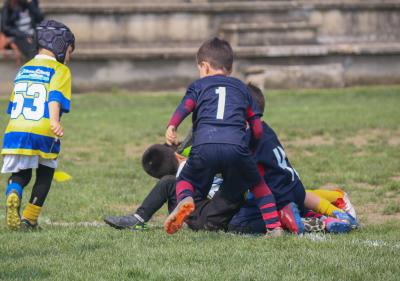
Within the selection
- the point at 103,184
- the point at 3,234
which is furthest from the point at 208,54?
the point at 103,184

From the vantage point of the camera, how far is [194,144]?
6.44m

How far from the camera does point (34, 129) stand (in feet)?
22.2

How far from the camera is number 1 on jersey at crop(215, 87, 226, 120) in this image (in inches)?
254

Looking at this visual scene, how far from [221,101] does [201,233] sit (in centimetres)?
89

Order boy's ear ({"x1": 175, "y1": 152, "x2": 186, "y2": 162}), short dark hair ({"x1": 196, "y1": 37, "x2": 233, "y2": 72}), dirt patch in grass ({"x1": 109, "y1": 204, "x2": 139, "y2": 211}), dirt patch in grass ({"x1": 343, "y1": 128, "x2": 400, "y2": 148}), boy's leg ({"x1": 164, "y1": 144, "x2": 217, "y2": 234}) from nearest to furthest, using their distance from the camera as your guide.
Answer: boy's leg ({"x1": 164, "y1": 144, "x2": 217, "y2": 234}), short dark hair ({"x1": 196, "y1": 37, "x2": 233, "y2": 72}), boy's ear ({"x1": 175, "y1": 152, "x2": 186, "y2": 162}), dirt patch in grass ({"x1": 109, "y1": 204, "x2": 139, "y2": 211}), dirt patch in grass ({"x1": 343, "y1": 128, "x2": 400, "y2": 148})

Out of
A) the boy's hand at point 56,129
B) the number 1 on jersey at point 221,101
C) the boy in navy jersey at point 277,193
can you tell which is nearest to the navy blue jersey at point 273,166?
the boy in navy jersey at point 277,193

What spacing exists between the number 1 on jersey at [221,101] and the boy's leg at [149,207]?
714mm

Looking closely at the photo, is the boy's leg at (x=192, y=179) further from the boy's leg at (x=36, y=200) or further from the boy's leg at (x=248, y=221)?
the boy's leg at (x=36, y=200)

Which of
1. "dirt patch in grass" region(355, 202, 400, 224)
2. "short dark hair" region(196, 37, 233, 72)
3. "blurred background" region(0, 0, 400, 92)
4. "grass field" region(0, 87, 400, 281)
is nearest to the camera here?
"grass field" region(0, 87, 400, 281)

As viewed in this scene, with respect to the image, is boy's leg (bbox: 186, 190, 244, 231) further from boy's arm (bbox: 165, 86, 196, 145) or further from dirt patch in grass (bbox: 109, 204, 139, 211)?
dirt patch in grass (bbox: 109, 204, 139, 211)

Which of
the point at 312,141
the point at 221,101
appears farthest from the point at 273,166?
the point at 312,141

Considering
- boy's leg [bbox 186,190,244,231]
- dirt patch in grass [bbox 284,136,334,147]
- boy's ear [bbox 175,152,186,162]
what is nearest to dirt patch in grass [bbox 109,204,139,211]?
boy's ear [bbox 175,152,186,162]

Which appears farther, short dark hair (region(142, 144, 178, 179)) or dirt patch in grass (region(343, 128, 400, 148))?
dirt patch in grass (region(343, 128, 400, 148))

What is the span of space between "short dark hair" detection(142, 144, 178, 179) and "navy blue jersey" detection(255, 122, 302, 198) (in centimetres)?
83
